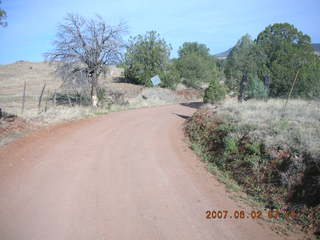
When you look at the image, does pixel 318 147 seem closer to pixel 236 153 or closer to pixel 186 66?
pixel 236 153

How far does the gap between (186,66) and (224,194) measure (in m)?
32.3

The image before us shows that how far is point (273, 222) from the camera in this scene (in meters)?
4.32

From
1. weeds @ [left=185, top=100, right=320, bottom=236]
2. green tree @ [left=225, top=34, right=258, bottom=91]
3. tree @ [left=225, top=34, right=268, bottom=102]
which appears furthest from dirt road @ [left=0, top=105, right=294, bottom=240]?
green tree @ [left=225, top=34, right=258, bottom=91]

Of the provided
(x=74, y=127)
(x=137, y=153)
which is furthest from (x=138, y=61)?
(x=137, y=153)

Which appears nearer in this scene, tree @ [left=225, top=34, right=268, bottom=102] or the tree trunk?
tree @ [left=225, top=34, right=268, bottom=102]

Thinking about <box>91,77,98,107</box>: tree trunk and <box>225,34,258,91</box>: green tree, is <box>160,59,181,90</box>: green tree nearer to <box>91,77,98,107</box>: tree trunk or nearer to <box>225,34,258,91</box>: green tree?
<box>225,34,258,91</box>: green tree

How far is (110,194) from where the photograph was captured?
5.05 metres
